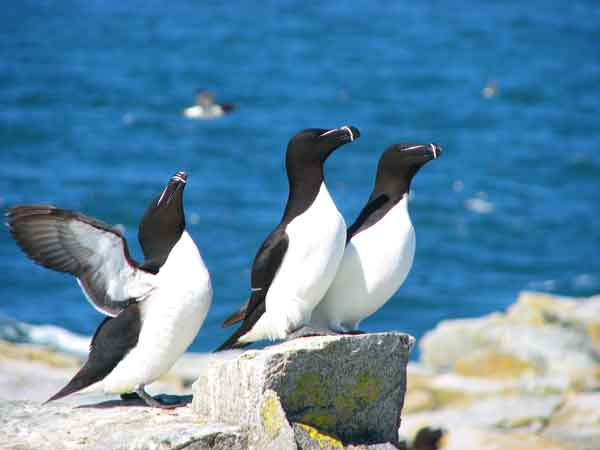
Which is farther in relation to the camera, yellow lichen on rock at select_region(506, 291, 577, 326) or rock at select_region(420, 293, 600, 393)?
yellow lichen on rock at select_region(506, 291, 577, 326)

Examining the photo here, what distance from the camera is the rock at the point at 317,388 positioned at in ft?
24.4

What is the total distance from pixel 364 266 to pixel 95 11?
6461 cm

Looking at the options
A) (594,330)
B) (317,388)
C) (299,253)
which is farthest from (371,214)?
(594,330)

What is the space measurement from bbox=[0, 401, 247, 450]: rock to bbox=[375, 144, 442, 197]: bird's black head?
2.07 m

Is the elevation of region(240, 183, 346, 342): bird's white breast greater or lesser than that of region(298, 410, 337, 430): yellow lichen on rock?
greater

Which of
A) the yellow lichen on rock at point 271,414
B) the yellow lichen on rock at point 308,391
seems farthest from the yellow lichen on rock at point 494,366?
the yellow lichen on rock at point 271,414

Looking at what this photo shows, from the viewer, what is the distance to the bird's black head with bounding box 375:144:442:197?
862cm

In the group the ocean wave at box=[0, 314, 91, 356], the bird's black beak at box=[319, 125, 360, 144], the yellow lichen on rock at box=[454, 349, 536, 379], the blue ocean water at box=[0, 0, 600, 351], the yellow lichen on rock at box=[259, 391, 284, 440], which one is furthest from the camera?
the blue ocean water at box=[0, 0, 600, 351]

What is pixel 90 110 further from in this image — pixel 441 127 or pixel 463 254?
pixel 463 254

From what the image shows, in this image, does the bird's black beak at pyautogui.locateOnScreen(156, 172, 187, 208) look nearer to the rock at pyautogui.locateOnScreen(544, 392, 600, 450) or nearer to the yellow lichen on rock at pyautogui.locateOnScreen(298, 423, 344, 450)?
the yellow lichen on rock at pyautogui.locateOnScreen(298, 423, 344, 450)

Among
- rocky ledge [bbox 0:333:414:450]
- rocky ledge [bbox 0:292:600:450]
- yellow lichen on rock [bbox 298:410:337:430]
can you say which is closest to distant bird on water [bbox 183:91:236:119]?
rocky ledge [bbox 0:292:600:450]

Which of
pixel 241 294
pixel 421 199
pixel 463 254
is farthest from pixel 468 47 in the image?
pixel 241 294

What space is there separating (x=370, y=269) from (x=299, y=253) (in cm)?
57

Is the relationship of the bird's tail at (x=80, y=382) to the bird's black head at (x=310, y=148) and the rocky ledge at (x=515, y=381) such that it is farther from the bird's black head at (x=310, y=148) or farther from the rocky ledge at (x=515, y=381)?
the rocky ledge at (x=515, y=381)
